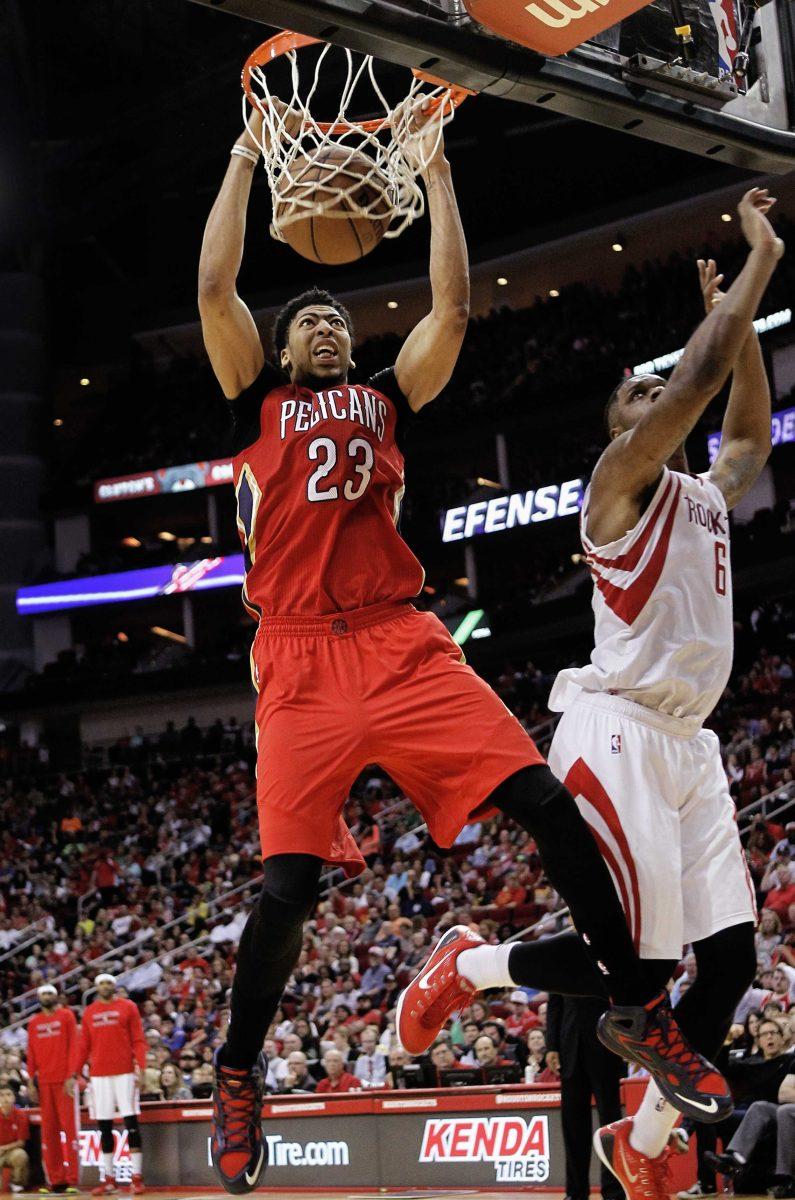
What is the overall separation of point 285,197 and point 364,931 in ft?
44.9

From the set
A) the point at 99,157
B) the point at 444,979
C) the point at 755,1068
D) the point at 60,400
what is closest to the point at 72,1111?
the point at 755,1068

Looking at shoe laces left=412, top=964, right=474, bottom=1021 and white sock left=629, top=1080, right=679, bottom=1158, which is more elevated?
shoe laces left=412, top=964, right=474, bottom=1021

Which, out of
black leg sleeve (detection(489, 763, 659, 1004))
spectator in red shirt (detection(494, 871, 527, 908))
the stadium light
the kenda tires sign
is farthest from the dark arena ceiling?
black leg sleeve (detection(489, 763, 659, 1004))

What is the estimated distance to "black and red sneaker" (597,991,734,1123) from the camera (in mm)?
3846

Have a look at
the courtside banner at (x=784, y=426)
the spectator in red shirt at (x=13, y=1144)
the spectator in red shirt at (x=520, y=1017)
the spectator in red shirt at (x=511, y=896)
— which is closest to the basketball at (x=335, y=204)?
the spectator in red shirt at (x=520, y=1017)

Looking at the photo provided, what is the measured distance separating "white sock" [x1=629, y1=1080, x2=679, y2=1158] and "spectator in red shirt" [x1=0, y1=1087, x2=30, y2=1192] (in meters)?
10.8

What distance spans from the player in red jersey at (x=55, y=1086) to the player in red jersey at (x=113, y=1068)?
0.74 metres

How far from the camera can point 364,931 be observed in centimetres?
1741

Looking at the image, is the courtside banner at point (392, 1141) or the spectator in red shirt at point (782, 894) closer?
the courtside banner at point (392, 1141)

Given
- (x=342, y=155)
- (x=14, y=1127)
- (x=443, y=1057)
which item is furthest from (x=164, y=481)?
(x=342, y=155)

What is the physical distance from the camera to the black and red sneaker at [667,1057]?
385cm

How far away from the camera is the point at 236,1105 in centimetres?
417

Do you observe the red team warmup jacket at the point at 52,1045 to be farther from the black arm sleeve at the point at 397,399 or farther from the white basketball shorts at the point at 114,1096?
the black arm sleeve at the point at 397,399

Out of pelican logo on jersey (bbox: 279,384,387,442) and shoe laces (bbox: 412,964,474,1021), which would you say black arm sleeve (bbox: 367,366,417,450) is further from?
shoe laces (bbox: 412,964,474,1021)
